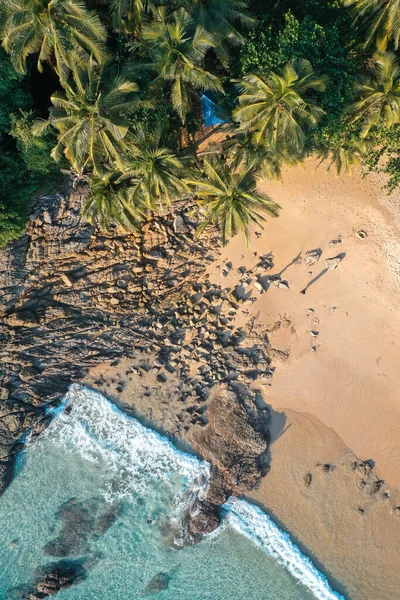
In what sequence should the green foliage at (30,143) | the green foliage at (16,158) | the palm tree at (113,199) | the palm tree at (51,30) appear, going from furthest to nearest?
1. the palm tree at (113,199)
2. the green foliage at (30,143)
3. the green foliage at (16,158)
4. the palm tree at (51,30)

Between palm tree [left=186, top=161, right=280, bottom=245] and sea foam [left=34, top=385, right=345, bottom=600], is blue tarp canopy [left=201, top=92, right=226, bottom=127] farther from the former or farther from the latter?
sea foam [left=34, top=385, right=345, bottom=600]

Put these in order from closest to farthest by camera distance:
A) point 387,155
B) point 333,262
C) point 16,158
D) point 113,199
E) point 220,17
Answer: point 220,17
point 113,199
point 16,158
point 387,155
point 333,262

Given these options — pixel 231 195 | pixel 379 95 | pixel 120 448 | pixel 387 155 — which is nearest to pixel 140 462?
pixel 120 448

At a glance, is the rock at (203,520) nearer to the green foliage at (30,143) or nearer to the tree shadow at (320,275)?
the tree shadow at (320,275)

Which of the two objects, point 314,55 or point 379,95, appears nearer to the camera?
point 379,95

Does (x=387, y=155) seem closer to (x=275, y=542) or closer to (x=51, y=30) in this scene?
(x=51, y=30)

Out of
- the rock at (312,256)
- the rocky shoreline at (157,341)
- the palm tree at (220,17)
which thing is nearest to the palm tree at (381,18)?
the palm tree at (220,17)

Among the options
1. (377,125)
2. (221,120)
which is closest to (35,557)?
(221,120)

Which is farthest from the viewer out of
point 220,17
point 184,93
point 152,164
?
point 152,164
